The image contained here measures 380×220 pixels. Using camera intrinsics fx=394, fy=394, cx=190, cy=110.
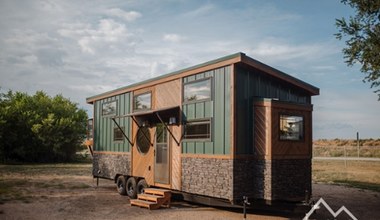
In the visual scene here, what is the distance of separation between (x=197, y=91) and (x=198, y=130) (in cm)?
116

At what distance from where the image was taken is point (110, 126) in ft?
54.8

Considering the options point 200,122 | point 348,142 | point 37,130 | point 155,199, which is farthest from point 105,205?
point 348,142

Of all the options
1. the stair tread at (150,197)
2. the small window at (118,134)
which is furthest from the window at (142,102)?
the stair tread at (150,197)

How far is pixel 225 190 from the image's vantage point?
10.3 metres

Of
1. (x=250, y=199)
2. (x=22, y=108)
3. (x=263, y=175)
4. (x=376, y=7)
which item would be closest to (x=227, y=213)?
(x=250, y=199)

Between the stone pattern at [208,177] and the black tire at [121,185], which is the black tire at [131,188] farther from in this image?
the stone pattern at [208,177]

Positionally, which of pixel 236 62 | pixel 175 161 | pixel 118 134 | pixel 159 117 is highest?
pixel 236 62

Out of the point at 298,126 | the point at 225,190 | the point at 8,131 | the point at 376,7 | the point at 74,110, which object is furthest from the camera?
the point at 74,110

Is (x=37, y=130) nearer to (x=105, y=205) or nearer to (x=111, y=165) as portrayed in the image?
(x=111, y=165)

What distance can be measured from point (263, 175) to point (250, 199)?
0.74 metres

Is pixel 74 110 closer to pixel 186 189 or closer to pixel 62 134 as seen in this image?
pixel 62 134

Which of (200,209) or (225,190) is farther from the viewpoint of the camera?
(200,209)

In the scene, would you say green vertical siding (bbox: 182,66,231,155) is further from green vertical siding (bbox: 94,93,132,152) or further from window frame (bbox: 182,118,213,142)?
green vertical siding (bbox: 94,93,132,152)

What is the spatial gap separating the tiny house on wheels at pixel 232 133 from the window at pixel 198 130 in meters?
0.03
